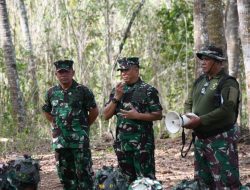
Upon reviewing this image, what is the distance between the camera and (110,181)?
4.77 meters

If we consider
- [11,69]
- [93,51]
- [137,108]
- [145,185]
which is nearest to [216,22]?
[137,108]

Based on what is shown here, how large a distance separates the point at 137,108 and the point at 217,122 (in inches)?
40.5

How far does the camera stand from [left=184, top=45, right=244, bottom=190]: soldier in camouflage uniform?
4531mm

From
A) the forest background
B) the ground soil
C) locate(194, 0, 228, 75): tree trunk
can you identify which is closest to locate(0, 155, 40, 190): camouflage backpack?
the ground soil

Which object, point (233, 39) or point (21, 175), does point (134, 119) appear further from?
point (233, 39)

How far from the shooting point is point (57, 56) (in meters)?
11.6

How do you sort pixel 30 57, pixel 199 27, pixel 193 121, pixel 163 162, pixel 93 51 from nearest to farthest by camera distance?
pixel 193 121, pixel 163 162, pixel 199 27, pixel 30 57, pixel 93 51

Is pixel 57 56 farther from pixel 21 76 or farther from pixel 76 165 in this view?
pixel 76 165

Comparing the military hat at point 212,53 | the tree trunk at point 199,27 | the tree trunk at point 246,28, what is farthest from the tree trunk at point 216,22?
the military hat at point 212,53

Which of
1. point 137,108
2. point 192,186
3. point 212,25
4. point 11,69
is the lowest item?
point 192,186

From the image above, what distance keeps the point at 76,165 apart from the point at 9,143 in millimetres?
4903

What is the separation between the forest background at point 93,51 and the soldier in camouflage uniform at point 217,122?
18.0ft

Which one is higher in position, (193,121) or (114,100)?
(114,100)

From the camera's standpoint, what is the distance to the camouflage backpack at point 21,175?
3.60 meters
